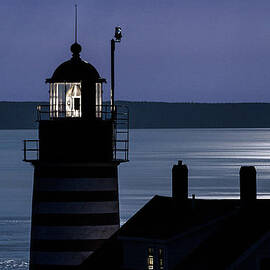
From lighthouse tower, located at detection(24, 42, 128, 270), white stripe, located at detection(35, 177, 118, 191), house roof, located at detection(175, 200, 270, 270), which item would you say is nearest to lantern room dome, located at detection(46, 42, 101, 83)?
lighthouse tower, located at detection(24, 42, 128, 270)

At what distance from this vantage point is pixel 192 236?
23.3 m

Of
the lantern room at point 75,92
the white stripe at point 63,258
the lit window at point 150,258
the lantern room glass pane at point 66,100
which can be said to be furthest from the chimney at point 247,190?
the lantern room glass pane at point 66,100

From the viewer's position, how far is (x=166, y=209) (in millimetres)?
25000

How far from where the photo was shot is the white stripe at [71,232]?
24.8m

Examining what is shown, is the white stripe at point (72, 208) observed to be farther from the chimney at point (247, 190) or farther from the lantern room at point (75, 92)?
the chimney at point (247, 190)

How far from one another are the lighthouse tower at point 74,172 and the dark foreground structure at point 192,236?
0.61 m

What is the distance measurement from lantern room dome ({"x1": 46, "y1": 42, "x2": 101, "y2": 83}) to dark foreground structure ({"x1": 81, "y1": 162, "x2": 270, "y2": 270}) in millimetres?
3092

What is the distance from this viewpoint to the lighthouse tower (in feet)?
81.6

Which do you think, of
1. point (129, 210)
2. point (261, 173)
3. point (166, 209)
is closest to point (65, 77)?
point (166, 209)

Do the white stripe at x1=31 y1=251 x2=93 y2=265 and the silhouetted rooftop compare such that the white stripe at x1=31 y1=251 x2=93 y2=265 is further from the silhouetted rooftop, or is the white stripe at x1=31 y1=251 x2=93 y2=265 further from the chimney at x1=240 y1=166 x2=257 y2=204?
the chimney at x1=240 y1=166 x2=257 y2=204

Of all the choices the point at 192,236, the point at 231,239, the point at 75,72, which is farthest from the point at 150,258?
the point at 75,72

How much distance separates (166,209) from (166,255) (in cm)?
225

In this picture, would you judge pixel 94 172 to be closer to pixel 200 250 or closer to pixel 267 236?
pixel 200 250

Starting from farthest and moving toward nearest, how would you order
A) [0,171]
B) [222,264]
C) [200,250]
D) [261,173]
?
[0,171]
[261,173]
[200,250]
[222,264]
